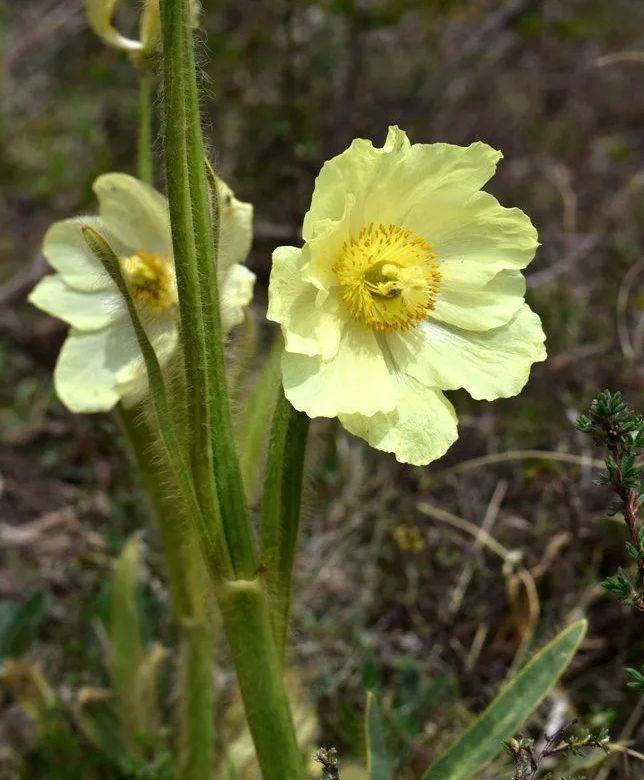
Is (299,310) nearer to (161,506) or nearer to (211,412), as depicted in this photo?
(211,412)

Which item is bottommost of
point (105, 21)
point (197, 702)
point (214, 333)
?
point (197, 702)

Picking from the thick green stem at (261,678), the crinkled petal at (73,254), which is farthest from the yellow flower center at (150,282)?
the thick green stem at (261,678)

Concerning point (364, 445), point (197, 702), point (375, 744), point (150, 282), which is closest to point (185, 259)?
point (150, 282)

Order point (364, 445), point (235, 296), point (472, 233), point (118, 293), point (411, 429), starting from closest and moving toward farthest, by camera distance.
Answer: point (411, 429), point (472, 233), point (235, 296), point (118, 293), point (364, 445)

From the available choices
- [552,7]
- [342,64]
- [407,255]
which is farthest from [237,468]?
[552,7]

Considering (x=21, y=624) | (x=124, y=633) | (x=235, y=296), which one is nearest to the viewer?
(x=235, y=296)

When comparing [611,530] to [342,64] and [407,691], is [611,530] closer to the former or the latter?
[407,691]

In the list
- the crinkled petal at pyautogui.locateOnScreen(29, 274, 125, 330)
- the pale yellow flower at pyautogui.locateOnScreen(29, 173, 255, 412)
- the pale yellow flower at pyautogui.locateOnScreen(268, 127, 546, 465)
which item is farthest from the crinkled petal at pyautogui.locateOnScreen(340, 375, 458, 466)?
the crinkled petal at pyautogui.locateOnScreen(29, 274, 125, 330)
